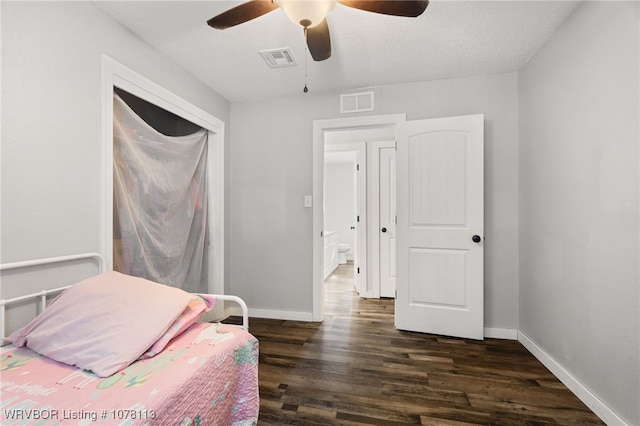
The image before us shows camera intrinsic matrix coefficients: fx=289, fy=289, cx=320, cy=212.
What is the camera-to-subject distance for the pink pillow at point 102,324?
3.73 feet

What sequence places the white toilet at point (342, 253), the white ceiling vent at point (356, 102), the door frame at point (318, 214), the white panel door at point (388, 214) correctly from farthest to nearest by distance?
the white toilet at point (342, 253), the white panel door at point (388, 214), the door frame at point (318, 214), the white ceiling vent at point (356, 102)

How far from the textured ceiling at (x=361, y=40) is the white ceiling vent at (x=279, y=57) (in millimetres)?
44

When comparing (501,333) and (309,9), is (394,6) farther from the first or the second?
(501,333)

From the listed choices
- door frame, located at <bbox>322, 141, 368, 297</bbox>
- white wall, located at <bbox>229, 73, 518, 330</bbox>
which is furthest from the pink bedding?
door frame, located at <bbox>322, 141, 368, 297</bbox>

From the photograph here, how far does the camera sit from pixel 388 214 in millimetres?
3914

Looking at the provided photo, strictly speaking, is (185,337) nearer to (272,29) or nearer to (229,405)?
(229,405)

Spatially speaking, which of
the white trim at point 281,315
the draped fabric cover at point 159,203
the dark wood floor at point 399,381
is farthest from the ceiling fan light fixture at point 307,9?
the white trim at point 281,315

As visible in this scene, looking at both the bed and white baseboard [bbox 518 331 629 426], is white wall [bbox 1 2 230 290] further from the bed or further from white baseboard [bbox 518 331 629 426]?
white baseboard [bbox 518 331 629 426]

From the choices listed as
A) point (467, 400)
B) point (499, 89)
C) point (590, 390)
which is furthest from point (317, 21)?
point (590, 390)

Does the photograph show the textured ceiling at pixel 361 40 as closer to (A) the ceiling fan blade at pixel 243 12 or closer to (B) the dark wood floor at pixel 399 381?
(A) the ceiling fan blade at pixel 243 12

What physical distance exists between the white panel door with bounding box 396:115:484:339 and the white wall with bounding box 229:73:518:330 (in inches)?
7.2

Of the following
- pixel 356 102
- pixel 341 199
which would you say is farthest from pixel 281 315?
pixel 341 199

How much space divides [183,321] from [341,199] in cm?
616

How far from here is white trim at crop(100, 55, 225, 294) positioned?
6.02ft
